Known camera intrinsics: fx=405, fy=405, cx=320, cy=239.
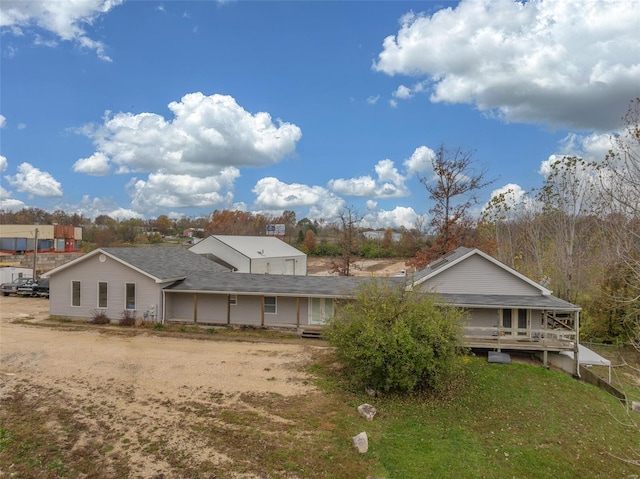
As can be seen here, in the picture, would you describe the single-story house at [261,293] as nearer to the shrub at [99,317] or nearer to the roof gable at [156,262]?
the roof gable at [156,262]

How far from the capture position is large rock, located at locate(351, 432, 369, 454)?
8.45 meters

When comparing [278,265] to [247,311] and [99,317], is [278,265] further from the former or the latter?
[99,317]

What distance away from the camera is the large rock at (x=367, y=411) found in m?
10.2

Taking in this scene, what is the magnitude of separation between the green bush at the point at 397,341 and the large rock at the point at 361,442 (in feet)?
9.42

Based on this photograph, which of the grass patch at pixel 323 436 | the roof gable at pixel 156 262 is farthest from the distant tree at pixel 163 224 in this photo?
the grass patch at pixel 323 436

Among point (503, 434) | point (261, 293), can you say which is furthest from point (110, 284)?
point (503, 434)

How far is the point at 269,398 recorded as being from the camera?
36.9ft

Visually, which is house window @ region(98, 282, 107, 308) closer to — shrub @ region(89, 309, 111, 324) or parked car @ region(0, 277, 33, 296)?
shrub @ region(89, 309, 111, 324)


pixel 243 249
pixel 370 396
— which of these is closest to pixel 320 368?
pixel 370 396

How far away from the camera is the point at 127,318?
2061cm

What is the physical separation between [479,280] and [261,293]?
1016cm

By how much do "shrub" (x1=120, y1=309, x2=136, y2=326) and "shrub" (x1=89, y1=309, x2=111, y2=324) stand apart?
2.70ft

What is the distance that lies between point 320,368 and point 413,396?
3.60 metres

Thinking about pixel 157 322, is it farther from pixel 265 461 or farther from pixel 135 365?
pixel 265 461
